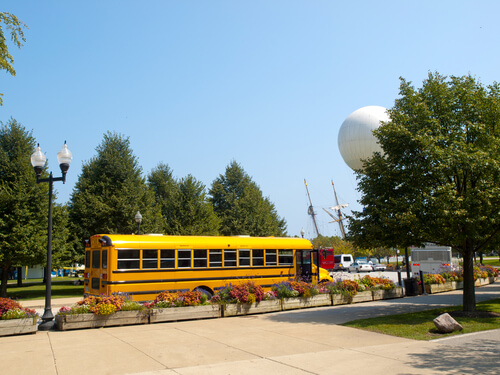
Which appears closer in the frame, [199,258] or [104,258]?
[104,258]

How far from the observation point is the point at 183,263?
57.9ft

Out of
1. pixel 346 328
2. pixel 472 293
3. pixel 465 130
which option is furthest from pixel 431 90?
pixel 346 328

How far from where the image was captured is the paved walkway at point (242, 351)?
7957 mm

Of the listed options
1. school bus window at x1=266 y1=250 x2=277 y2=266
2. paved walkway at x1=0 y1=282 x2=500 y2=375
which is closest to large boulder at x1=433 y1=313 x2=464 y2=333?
paved walkway at x1=0 y1=282 x2=500 y2=375

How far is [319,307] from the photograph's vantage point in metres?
17.2

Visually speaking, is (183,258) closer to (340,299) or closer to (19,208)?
(340,299)

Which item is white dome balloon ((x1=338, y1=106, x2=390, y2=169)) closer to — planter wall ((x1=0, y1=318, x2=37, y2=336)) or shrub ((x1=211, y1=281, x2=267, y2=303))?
shrub ((x1=211, y1=281, x2=267, y2=303))

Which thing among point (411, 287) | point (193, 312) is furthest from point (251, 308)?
point (411, 287)

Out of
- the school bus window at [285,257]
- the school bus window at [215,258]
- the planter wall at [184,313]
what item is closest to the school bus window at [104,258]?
the planter wall at [184,313]

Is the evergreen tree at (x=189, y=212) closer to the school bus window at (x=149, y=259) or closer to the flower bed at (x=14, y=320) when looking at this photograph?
the school bus window at (x=149, y=259)

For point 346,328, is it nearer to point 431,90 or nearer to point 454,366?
point 454,366

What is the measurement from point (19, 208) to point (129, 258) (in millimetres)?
12158

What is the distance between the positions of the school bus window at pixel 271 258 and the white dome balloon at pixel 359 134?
1757cm

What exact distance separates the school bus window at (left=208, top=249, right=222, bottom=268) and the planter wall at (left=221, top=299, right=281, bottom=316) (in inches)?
135
